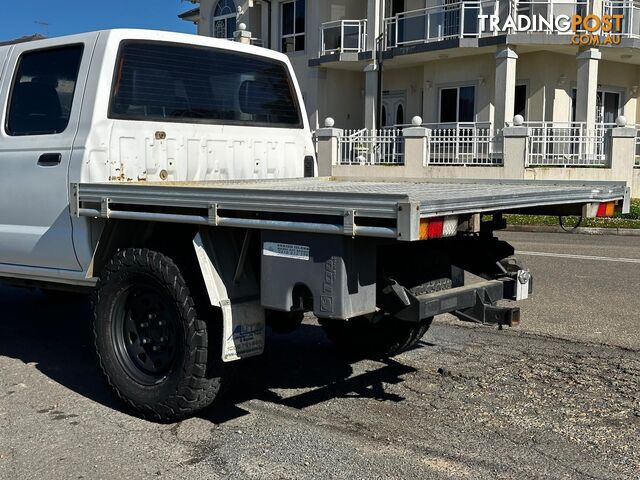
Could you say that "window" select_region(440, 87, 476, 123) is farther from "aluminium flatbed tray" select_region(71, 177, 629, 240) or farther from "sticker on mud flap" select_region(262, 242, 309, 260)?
"sticker on mud flap" select_region(262, 242, 309, 260)

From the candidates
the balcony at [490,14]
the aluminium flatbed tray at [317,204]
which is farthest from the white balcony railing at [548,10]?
the aluminium flatbed tray at [317,204]

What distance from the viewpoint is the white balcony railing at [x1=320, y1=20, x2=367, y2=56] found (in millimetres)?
29406

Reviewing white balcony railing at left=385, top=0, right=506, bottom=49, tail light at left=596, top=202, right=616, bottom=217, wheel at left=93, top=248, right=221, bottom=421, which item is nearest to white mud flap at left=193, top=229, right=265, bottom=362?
wheel at left=93, top=248, right=221, bottom=421

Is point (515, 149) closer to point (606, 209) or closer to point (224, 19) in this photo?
point (606, 209)

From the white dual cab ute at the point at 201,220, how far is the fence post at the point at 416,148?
54.9 ft

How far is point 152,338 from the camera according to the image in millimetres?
4621

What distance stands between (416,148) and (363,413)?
18563mm

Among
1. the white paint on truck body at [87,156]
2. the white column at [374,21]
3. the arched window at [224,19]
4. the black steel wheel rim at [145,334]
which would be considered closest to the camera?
the black steel wheel rim at [145,334]

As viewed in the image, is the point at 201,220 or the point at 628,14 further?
the point at 628,14

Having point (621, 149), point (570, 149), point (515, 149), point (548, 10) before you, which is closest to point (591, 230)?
point (621, 149)

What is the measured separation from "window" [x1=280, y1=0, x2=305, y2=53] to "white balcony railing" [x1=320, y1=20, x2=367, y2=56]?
7.23ft

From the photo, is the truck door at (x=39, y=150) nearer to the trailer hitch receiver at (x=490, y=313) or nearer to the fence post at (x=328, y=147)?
the trailer hitch receiver at (x=490, y=313)

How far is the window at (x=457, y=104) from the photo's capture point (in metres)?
27.7

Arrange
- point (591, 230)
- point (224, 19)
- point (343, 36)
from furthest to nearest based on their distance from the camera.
A: point (224, 19), point (343, 36), point (591, 230)
